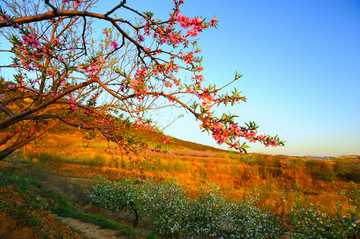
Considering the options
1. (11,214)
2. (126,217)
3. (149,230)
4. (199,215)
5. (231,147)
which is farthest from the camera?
(126,217)

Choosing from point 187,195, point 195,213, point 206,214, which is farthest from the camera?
point 187,195

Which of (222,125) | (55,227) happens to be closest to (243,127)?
(222,125)

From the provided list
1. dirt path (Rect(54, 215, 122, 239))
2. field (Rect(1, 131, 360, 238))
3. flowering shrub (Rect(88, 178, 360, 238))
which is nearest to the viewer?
field (Rect(1, 131, 360, 238))

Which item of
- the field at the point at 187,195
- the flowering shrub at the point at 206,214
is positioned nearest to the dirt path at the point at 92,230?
the field at the point at 187,195

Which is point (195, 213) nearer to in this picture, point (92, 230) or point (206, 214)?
point (206, 214)

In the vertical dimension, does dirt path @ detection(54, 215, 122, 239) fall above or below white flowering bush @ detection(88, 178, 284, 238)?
below

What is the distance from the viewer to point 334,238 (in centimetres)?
360

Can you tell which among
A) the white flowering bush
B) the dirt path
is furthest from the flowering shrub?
the dirt path

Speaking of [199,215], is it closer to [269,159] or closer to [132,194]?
[132,194]

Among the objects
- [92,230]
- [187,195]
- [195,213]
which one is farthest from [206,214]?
[92,230]

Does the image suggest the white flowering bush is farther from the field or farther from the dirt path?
the dirt path

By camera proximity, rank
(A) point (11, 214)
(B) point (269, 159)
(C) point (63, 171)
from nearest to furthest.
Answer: (A) point (11, 214), (C) point (63, 171), (B) point (269, 159)

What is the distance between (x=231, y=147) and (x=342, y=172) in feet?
61.7

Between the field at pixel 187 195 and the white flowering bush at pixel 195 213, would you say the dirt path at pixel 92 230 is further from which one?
the white flowering bush at pixel 195 213
